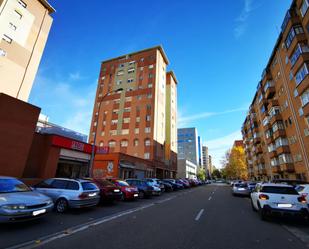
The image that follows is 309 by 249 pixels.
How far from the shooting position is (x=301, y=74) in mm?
21781

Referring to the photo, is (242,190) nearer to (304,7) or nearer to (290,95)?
(290,95)

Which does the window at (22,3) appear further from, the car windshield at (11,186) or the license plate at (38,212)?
the license plate at (38,212)

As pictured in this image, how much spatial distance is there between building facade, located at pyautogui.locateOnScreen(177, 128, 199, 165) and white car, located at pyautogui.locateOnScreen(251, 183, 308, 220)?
110 meters

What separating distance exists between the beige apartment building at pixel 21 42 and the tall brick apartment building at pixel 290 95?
124ft

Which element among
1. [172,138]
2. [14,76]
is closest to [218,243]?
[14,76]

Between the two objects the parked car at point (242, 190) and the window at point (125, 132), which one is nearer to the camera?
the parked car at point (242, 190)

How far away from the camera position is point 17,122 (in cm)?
1243

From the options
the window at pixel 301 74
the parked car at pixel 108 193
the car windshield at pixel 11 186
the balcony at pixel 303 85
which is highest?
the window at pixel 301 74

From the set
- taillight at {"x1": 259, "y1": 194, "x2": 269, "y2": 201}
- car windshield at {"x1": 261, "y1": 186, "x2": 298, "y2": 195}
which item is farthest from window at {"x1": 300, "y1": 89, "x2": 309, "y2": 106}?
taillight at {"x1": 259, "y1": 194, "x2": 269, "y2": 201}

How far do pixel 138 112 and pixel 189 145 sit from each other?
78409 millimetres

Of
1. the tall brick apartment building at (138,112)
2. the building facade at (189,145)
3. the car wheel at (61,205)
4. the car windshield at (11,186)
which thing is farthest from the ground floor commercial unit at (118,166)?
the building facade at (189,145)

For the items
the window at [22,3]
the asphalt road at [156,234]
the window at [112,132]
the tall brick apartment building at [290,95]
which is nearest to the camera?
the asphalt road at [156,234]

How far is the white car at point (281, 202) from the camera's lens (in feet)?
23.0

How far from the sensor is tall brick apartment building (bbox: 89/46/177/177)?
44.1m
